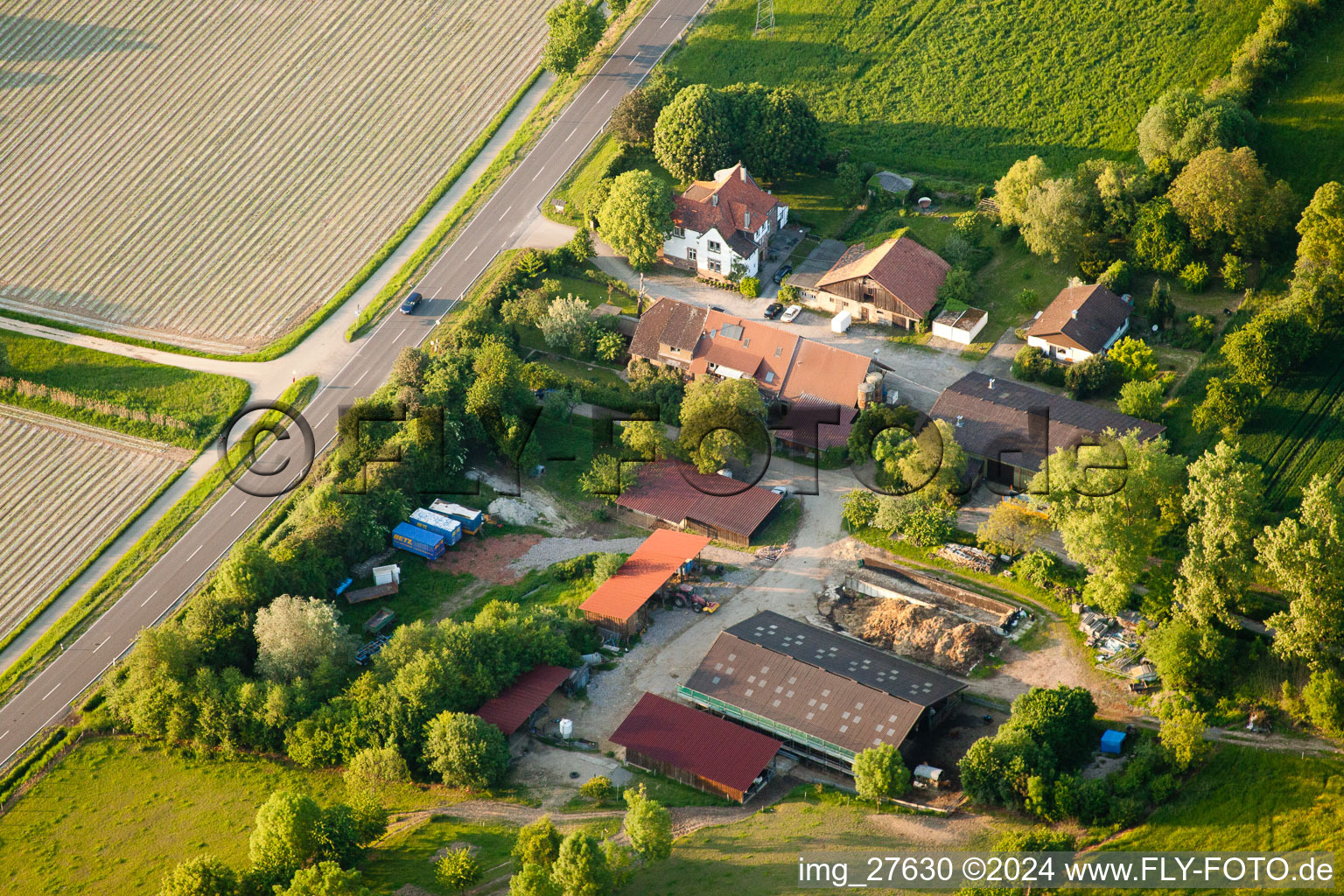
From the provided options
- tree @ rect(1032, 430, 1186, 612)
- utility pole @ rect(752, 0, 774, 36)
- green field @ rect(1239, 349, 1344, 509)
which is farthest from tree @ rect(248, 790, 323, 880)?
utility pole @ rect(752, 0, 774, 36)

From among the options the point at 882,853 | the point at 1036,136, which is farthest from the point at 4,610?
the point at 1036,136

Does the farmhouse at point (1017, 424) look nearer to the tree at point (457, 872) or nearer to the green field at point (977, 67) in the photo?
the green field at point (977, 67)

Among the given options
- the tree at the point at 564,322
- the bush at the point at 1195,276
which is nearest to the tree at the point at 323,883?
the tree at the point at 564,322

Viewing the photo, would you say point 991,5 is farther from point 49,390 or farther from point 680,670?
point 49,390

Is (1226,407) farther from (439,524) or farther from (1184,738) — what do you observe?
(439,524)

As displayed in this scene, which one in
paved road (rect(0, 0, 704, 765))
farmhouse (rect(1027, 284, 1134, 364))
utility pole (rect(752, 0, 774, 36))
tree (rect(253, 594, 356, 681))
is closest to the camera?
tree (rect(253, 594, 356, 681))

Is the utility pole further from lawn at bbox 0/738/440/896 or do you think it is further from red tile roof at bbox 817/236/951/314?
lawn at bbox 0/738/440/896
